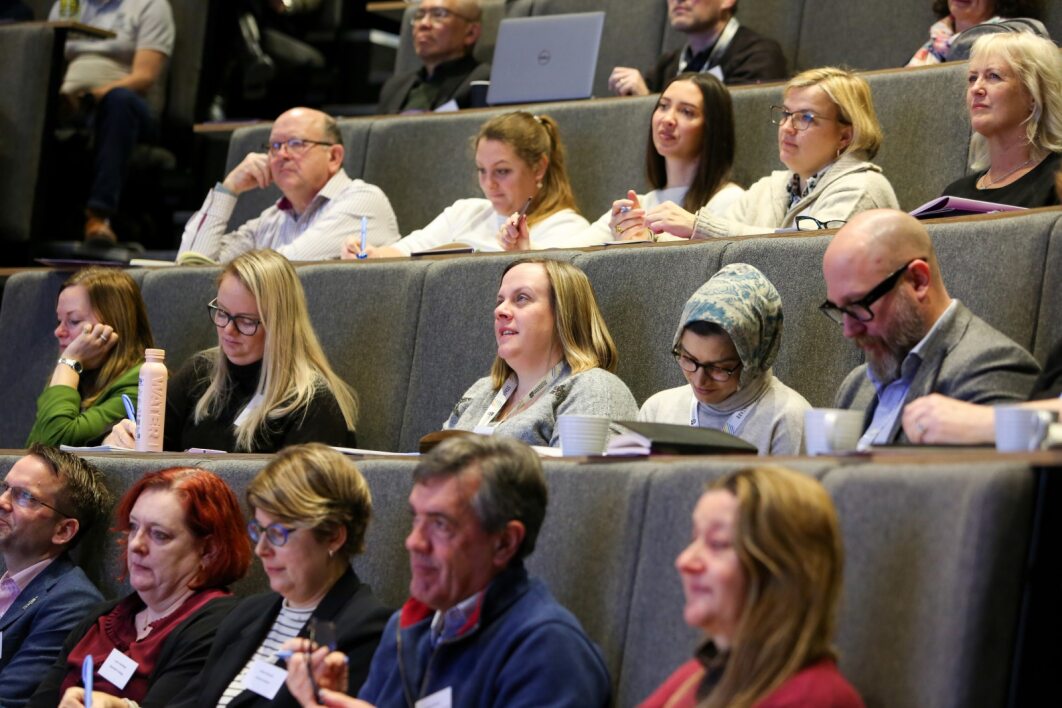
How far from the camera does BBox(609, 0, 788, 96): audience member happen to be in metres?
4.62

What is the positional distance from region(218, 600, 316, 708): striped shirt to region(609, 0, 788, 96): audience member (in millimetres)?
2490

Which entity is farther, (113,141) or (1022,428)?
(113,141)

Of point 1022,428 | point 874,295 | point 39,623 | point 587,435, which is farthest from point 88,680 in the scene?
point 1022,428

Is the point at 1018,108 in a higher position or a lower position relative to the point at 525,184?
higher

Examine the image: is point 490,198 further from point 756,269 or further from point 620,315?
point 756,269

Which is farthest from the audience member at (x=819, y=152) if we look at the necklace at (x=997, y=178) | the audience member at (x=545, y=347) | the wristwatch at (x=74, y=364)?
the wristwatch at (x=74, y=364)

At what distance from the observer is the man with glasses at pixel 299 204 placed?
181 inches

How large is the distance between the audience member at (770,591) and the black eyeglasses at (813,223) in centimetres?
166

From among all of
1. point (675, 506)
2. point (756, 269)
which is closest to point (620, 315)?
point (756, 269)

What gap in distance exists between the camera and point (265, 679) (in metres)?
A: 2.53

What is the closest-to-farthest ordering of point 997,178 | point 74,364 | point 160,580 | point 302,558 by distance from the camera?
point 302,558
point 160,580
point 997,178
point 74,364

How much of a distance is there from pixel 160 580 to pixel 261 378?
0.83 m

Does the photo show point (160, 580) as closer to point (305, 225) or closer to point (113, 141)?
point (305, 225)

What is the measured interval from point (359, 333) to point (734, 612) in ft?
7.57
